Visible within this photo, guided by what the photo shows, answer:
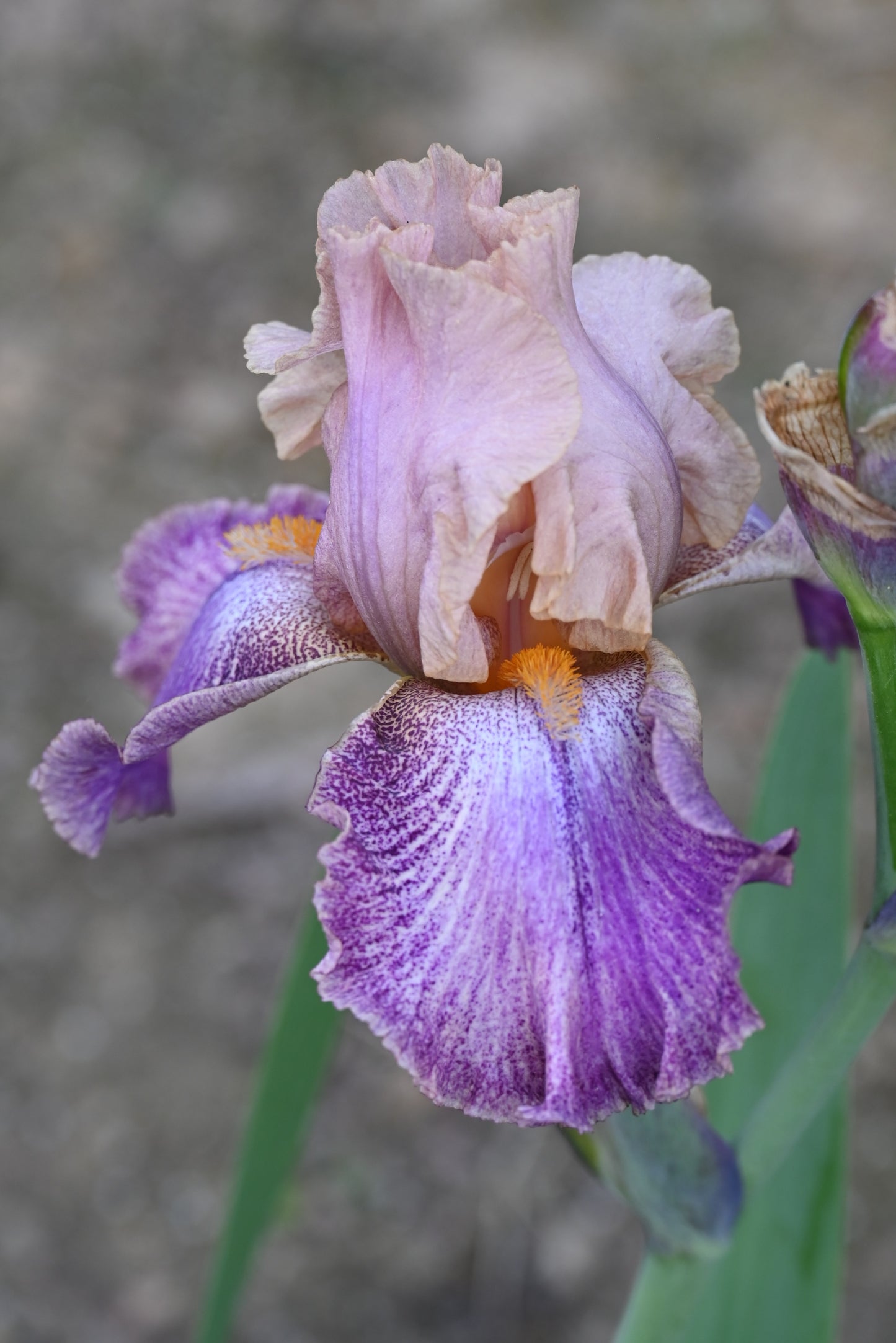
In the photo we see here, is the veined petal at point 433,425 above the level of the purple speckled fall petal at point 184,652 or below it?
above

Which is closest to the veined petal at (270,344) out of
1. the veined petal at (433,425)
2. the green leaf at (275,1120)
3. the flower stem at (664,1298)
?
the veined petal at (433,425)

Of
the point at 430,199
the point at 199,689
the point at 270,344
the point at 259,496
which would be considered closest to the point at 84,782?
the point at 199,689

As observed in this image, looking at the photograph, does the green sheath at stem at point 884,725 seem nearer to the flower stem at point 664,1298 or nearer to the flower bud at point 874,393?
the flower bud at point 874,393

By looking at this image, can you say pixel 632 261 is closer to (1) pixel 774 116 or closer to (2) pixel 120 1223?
(2) pixel 120 1223

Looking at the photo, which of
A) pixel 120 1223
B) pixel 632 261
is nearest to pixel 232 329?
pixel 120 1223

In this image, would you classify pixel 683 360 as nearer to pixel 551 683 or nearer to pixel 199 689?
pixel 551 683

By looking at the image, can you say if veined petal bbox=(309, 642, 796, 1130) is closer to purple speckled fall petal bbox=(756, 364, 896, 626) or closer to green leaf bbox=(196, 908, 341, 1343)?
purple speckled fall petal bbox=(756, 364, 896, 626)
